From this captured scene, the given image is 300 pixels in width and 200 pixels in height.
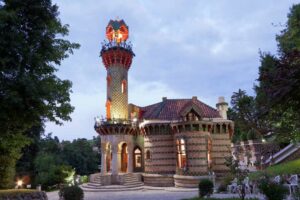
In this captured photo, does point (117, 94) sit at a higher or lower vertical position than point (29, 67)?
higher

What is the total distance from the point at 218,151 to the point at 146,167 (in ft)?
26.5

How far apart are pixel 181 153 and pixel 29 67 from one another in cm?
2079

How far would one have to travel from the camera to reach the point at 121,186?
100ft

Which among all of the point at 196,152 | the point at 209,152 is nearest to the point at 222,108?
the point at 209,152

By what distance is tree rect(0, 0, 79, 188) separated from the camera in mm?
12312

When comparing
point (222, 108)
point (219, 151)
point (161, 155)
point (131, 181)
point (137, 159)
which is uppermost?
point (222, 108)

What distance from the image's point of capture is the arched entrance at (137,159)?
3527cm

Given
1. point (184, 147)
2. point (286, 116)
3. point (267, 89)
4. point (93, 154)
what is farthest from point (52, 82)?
point (93, 154)

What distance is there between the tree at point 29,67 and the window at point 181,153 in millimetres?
17871

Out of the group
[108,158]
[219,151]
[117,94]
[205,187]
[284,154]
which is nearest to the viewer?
[205,187]

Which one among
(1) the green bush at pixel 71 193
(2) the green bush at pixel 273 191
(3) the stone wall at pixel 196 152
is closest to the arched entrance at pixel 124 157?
(3) the stone wall at pixel 196 152

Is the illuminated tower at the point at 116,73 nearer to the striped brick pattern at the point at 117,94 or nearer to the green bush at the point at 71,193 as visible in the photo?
the striped brick pattern at the point at 117,94

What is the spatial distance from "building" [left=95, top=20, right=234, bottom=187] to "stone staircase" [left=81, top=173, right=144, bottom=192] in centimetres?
75

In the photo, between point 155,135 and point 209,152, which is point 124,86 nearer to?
point 155,135
